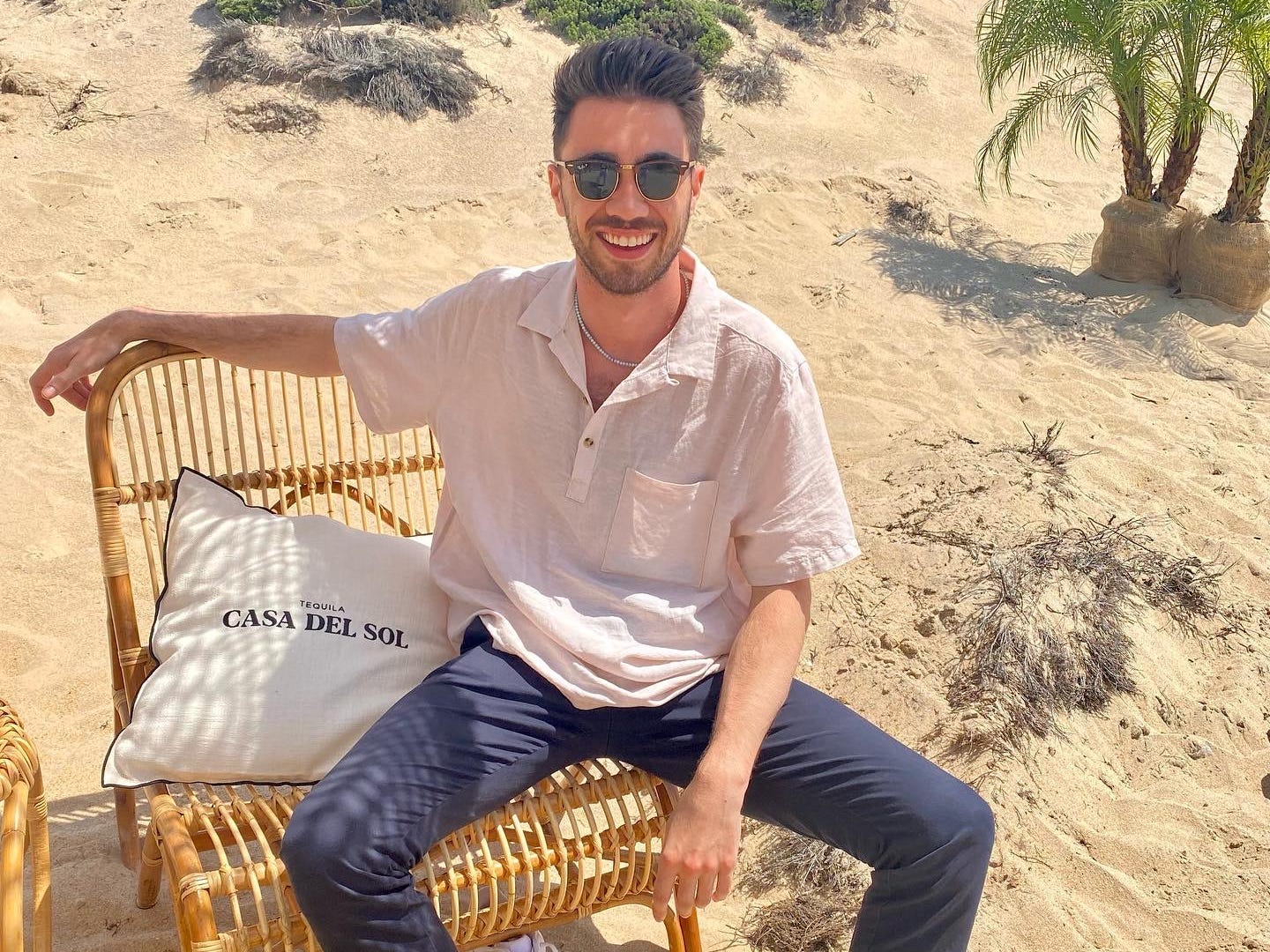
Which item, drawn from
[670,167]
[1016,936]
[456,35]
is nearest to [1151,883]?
[1016,936]

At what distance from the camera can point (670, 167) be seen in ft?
6.72

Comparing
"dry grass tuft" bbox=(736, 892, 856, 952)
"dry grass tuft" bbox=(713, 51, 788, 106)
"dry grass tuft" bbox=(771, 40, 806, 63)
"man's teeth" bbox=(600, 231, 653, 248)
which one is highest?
"dry grass tuft" bbox=(771, 40, 806, 63)

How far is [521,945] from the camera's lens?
2.10 metres

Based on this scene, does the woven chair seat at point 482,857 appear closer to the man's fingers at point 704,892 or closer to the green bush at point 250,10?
the man's fingers at point 704,892

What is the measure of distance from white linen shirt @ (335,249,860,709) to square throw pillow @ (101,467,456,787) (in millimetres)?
194

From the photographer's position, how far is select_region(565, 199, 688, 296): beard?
207cm

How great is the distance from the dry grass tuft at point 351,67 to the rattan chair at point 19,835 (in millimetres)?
5744

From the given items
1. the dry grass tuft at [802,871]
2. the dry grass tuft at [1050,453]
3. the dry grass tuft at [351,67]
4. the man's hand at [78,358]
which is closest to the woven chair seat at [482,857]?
the dry grass tuft at [802,871]

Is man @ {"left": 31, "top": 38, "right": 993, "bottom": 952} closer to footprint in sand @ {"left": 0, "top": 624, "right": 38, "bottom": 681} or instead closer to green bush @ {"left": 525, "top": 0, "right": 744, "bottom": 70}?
footprint in sand @ {"left": 0, "top": 624, "right": 38, "bottom": 681}

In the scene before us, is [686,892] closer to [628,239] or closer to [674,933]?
[674,933]

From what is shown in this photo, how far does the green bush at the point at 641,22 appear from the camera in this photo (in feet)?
27.2

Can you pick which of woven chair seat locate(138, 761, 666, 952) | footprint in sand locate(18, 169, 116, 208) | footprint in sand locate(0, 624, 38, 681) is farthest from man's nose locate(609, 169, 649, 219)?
footprint in sand locate(18, 169, 116, 208)

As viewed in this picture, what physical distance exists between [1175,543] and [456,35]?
599 centimetres

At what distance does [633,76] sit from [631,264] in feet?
1.06
